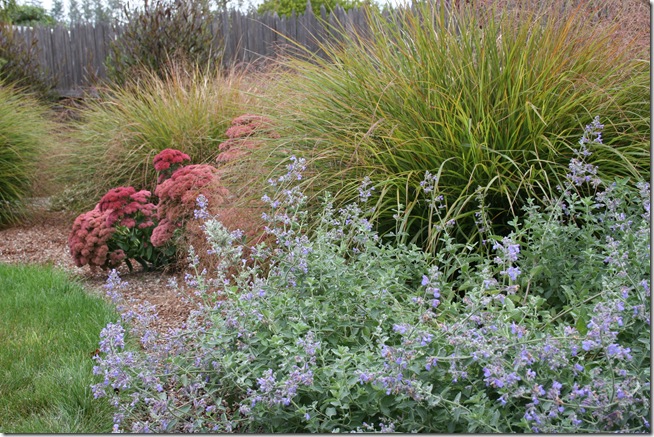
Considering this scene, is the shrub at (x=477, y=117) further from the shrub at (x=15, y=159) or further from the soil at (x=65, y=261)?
the shrub at (x=15, y=159)

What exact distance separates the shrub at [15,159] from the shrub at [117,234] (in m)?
2.66

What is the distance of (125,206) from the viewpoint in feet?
15.3

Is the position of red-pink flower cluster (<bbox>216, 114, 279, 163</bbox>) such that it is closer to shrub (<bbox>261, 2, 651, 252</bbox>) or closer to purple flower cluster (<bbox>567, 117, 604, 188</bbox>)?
shrub (<bbox>261, 2, 651, 252</bbox>)

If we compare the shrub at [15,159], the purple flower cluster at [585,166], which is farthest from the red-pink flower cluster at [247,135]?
the shrub at [15,159]

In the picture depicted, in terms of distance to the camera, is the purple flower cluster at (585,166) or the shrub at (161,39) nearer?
the purple flower cluster at (585,166)

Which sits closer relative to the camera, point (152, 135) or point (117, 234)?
point (117, 234)

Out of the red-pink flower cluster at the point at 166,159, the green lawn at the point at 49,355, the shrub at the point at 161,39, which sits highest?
the shrub at the point at 161,39

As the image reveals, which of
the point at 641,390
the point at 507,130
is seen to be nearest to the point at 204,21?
the point at 507,130

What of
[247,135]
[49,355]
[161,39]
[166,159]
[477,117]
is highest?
[161,39]

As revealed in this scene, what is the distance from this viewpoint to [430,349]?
6.11 ft

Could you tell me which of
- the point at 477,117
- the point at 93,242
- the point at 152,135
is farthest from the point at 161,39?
the point at 477,117

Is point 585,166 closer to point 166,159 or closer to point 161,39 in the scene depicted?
point 166,159

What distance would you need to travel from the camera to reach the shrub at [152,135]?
6008mm

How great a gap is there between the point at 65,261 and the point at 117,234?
96cm
